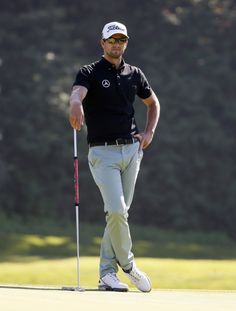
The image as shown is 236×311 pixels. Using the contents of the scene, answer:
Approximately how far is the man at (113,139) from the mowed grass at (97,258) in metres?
3.88

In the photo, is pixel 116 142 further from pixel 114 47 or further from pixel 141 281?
pixel 141 281

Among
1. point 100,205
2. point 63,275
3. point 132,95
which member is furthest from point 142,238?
point 132,95

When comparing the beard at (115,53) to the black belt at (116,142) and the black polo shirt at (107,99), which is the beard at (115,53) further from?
the black belt at (116,142)

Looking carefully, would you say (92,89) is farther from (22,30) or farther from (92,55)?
(92,55)

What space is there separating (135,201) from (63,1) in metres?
6.32

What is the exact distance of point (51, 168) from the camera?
116ft

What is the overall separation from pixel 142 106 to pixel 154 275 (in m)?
20.1

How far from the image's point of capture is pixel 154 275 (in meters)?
16.1

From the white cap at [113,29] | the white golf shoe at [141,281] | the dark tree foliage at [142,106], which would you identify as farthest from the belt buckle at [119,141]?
the dark tree foliage at [142,106]

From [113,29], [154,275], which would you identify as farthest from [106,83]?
[154,275]

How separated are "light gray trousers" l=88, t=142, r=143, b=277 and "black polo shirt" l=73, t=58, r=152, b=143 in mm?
117

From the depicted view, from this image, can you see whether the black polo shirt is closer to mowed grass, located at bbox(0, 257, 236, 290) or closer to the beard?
the beard

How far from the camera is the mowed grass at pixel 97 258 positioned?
15.6 m

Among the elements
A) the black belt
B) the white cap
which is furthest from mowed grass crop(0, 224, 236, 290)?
the white cap
